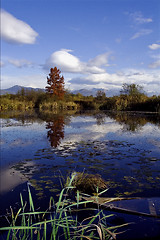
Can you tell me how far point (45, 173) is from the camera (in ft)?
19.2

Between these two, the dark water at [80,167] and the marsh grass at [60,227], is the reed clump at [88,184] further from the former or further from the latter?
the marsh grass at [60,227]

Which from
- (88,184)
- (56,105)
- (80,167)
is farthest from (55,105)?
(88,184)

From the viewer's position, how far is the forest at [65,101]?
1433 inches

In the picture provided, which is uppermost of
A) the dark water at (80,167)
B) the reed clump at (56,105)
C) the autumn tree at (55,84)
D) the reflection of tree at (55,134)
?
the autumn tree at (55,84)

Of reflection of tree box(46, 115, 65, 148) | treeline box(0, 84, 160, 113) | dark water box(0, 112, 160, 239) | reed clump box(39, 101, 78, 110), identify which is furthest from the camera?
reed clump box(39, 101, 78, 110)

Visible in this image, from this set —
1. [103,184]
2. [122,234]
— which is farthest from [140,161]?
[122,234]

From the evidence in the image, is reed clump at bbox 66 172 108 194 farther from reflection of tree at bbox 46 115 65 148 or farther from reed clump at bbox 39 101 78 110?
reed clump at bbox 39 101 78 110

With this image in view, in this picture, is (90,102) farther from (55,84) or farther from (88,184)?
(88,184)

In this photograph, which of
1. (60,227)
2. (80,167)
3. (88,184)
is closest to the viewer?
(60,227)

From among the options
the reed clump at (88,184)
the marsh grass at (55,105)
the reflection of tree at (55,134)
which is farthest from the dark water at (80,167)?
the marsh grass at (55,105)

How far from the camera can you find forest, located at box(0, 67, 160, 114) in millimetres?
36406

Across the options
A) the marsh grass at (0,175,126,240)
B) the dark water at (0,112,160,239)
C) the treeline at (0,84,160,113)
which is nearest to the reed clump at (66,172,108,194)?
the dark water at (0,112,160,239)

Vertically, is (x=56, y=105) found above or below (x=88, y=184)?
above

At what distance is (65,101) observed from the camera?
155ft
